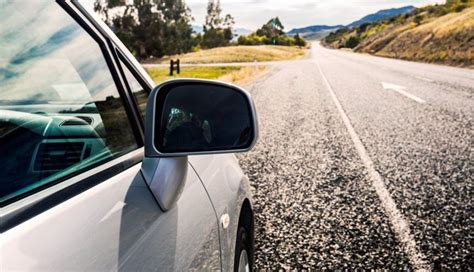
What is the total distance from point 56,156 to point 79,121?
297 mm

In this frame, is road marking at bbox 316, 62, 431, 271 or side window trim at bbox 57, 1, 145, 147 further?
road marking at bbox 316, 62, 431, 271

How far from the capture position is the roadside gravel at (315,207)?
3049 mm

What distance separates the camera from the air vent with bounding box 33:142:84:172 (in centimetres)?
119

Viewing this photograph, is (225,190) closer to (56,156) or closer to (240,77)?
(56,156)

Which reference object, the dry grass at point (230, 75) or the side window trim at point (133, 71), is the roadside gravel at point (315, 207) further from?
the dry grass at point (230, 75)

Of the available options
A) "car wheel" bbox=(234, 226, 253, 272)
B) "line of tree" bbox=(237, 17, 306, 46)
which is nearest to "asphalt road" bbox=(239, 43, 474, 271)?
"car wheel" bbox=(234, 226, 253, 272)

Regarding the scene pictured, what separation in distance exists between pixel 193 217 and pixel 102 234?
20.9 inches

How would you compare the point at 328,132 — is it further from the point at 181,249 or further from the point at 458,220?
the point at 181,249

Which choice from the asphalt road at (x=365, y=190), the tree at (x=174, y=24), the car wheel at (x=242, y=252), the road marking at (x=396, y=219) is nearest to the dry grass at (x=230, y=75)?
the asphalt road at (x=365, y=190)

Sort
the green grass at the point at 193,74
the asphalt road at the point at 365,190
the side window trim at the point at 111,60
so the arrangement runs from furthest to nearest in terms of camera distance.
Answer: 1. the green grass at the point at 193,74
2. the asphalt road at the point at 365,190
3. the side window trim at the point at 111,60

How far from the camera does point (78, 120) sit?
5.06 feet

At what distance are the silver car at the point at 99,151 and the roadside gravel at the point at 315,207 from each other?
4.59ft

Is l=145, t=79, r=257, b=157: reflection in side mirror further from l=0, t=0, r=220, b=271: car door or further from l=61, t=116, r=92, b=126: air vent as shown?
l=61, t=116, r=92, b=126: air vent

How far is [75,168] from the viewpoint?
4.10ft
